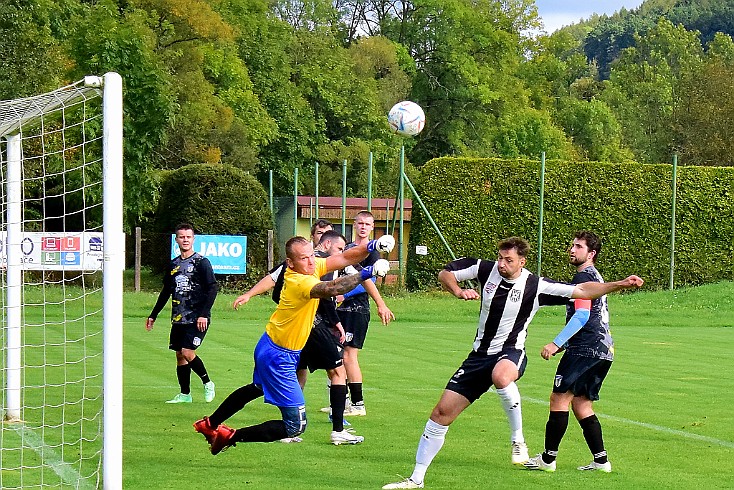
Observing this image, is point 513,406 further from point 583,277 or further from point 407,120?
point 407,120

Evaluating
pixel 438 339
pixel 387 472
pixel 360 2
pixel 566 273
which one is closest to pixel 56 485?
pixel 387 472

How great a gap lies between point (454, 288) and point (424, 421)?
137 inches

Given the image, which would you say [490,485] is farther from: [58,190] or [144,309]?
[58,190]

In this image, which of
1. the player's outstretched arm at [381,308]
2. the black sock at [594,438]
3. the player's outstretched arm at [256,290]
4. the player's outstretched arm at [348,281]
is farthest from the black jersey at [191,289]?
the black sock at [594,438]

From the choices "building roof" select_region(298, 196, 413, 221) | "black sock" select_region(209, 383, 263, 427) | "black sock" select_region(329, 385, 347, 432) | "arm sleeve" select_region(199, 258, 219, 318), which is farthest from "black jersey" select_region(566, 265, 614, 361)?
"building roof" select_region(298, 196, 413, 221)

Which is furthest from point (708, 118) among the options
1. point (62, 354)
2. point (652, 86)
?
point (62, 354)

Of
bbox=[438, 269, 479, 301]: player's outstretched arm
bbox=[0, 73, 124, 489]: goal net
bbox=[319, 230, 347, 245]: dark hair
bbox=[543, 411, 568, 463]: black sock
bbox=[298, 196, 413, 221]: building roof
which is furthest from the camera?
bbox=[298, 196, 413, 221]: building roof

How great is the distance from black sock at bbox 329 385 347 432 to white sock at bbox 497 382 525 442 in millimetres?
1729

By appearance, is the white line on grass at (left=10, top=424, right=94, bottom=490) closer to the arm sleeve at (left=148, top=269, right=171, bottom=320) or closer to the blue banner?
the arm sleeve at (left=148, top=269, right=171, bottom=320)

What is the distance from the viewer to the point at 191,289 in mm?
12805

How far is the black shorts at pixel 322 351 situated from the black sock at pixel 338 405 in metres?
0.21

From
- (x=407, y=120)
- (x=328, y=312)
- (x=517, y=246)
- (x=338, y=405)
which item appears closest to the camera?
(x=517, y=246)

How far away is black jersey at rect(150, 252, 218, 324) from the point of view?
1272 centimetres

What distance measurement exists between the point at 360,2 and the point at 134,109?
34449 millimetres
